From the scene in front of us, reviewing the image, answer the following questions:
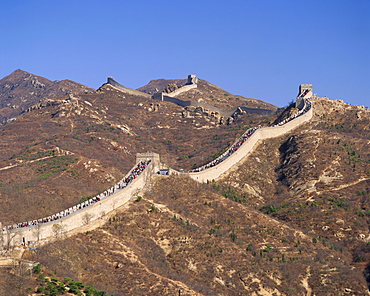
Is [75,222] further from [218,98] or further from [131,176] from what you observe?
[218,98]

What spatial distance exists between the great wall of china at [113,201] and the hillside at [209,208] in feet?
3.40

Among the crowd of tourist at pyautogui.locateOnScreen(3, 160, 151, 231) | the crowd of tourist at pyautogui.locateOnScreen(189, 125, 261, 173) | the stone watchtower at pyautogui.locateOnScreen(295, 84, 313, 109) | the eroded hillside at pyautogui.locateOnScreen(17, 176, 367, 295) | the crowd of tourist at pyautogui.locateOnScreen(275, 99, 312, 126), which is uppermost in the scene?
the stone watchtower at pyautogui.locateOnScreen(295, 84, 313, 109)

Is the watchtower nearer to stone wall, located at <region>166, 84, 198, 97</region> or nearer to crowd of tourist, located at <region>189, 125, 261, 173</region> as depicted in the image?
crowd of tourist, located at <region>189, 125, 261, 173</region>

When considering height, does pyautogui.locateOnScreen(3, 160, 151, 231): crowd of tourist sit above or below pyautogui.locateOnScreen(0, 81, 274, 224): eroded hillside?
below

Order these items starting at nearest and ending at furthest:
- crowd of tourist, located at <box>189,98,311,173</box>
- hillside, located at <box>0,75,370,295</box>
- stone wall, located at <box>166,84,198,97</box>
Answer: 1. hillside, located at <box>0,75,370,295</box>
2. crowd of tourist, located at <box>189,98,311,173</box>
3. stone wall, located at <box>166,84,198,97</box>

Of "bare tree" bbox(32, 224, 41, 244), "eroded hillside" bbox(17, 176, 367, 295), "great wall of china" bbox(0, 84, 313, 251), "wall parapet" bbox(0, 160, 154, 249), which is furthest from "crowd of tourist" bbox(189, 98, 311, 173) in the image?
"bare tree" bbox(32, 224, 41, 244)

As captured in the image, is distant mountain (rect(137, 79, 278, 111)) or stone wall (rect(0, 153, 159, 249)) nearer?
stone wall (rect(0, 153, 159, 249))

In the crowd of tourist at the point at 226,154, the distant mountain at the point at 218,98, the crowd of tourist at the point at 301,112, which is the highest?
the distant mountain at the point at 218,98

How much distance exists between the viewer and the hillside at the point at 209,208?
61.0 meters

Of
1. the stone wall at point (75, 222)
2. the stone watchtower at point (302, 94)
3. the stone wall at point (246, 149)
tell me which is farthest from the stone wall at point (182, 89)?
the stone wall at point (75, 222)

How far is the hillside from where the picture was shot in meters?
61.0

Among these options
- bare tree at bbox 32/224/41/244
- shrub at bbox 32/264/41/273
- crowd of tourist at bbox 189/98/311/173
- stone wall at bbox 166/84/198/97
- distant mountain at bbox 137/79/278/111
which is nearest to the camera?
shrub at bbox 32/264/41/273

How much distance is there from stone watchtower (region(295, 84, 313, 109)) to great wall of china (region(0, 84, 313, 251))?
335 cm

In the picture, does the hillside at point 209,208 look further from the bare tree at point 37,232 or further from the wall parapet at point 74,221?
the bare tree at point 37,232
